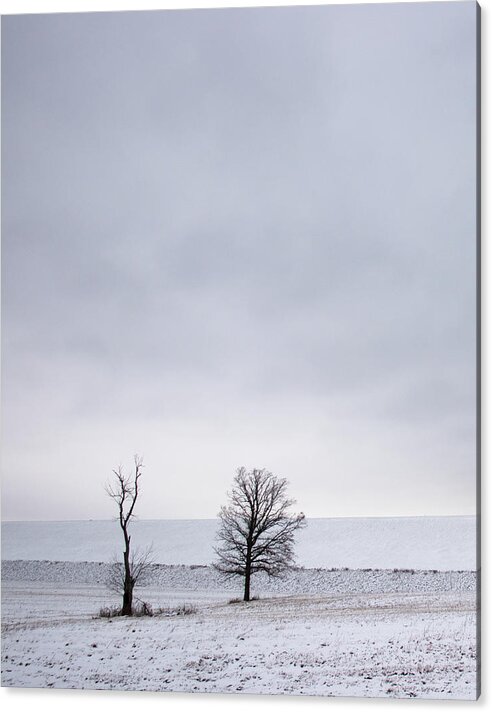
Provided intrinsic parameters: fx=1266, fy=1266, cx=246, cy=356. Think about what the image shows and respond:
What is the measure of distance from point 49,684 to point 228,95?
167 inches

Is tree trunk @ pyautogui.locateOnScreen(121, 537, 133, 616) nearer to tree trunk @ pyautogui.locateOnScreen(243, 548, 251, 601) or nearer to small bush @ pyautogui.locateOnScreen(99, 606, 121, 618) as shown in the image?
small bush @ pyautogui.locateOnScreen(99, 606, 121, 618)

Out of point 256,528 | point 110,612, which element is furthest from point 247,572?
point 110,612

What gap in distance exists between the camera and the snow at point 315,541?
8188 millimetres

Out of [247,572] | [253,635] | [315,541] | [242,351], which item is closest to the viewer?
[253,635]

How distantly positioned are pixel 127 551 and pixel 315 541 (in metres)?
1.30

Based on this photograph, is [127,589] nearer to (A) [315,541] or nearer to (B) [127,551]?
(B) [127,551]

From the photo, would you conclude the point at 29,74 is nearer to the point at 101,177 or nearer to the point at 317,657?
the point at 101,177

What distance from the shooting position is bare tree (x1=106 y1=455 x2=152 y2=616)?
8688 millimetres

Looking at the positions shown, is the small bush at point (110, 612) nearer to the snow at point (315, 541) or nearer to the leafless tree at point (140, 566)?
the leafless tree at point (140, 566)

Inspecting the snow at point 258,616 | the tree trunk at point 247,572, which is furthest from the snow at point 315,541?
the tree trunk at point 247,572

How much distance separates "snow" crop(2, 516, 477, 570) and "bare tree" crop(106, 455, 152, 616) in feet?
0.22

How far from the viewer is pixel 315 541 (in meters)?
8.51

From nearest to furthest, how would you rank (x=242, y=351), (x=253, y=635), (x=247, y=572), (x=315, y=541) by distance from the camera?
1. (x=253, y=635)
2. (x=315, y=541)
3. (x=247, y=572)
4. (x=242, y=351)

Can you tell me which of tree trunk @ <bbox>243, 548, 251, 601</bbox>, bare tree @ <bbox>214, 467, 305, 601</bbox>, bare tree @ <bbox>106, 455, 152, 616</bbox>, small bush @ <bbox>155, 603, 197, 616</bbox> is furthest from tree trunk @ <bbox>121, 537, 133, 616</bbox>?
tree trunk @ <bbox>243, 548, 251, 601</bbox>
